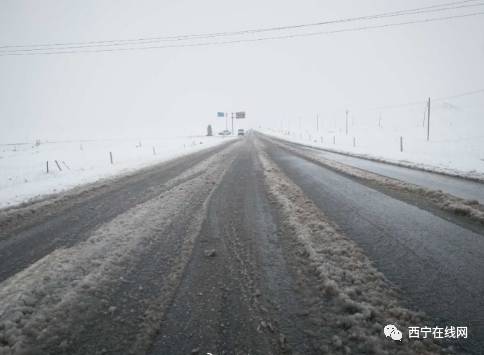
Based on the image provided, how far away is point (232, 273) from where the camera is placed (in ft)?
12.9

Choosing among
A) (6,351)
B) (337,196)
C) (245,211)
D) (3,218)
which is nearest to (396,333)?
(6,351)

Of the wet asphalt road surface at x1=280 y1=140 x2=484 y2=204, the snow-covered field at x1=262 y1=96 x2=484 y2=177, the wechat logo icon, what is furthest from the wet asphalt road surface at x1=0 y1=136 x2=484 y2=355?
the snow-covered field at x1=262 y1=96 x2=484 y2=177

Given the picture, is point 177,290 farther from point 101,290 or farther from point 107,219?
point 107,219

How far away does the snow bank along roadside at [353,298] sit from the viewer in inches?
98.9

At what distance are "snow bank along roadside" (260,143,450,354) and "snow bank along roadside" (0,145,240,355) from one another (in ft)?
6.27

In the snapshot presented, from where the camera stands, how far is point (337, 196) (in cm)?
840

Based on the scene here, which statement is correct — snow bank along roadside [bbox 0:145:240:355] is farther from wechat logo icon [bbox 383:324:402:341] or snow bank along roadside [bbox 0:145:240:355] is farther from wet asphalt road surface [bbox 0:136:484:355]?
wechat logo icon [bbox 383:324:402:341]

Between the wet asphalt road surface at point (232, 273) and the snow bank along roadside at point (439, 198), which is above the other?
the snow bank along roadside at point (439, 198)

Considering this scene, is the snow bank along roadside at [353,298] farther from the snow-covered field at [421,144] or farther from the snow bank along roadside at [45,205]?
the snow-covered field at [421,144]

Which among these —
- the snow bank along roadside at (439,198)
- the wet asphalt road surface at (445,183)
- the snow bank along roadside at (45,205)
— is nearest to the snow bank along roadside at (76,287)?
the snow bank along roadside at (45,205)

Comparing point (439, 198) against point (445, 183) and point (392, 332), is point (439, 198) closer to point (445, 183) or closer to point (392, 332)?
point (445, 183)

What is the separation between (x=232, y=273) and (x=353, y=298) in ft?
5.25

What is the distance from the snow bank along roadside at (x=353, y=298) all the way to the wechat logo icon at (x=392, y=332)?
0.13ft

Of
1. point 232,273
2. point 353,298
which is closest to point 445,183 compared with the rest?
point 353,298
